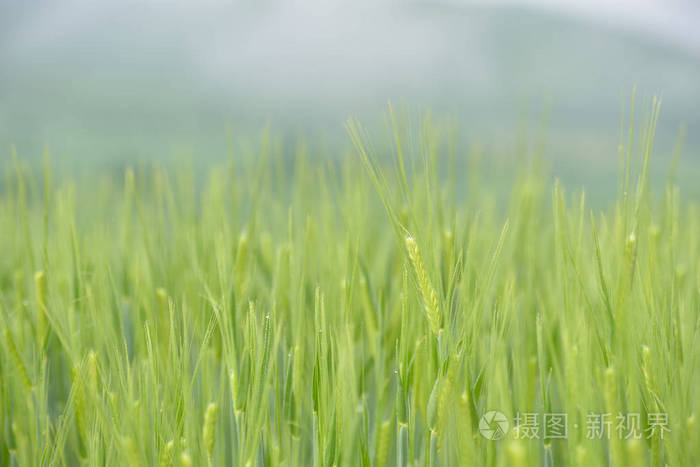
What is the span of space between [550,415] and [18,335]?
55 cm

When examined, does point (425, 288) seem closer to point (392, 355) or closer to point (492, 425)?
point (492, 425)

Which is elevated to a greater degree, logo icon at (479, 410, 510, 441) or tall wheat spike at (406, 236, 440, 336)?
tall wheat spike at (406, 236, 440, 336)

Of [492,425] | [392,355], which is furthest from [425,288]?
[392,355]

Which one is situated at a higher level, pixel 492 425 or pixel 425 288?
pixel 425 288

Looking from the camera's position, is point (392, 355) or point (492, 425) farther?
point (392, 355)

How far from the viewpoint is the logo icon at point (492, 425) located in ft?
1.43

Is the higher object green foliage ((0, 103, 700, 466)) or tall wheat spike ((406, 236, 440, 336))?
tall wheat spike ((406, 236, 440, 336))

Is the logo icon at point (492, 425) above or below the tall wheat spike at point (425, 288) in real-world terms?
below

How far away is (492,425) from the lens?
1.46 feet

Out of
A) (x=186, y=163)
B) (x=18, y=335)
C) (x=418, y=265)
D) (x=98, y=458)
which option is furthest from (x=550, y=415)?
(x=186, y=163)

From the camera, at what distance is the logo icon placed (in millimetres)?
435

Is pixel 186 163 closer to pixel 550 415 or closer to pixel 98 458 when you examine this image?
pixel 98 458

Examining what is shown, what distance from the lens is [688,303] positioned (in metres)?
0.54

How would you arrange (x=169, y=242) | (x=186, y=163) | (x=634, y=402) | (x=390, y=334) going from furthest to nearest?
(x=186, y=163)
(x=169, y=242)
(x=390, y=334)
(x=634, y=402)
